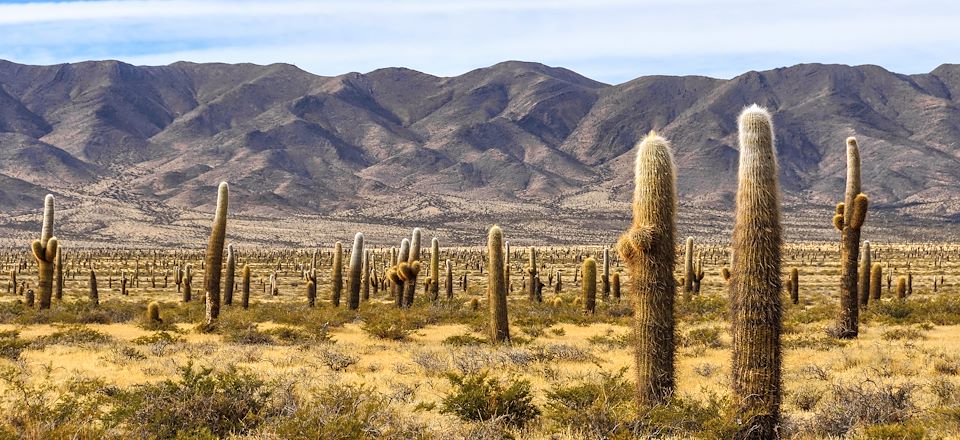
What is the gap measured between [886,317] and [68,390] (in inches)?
822

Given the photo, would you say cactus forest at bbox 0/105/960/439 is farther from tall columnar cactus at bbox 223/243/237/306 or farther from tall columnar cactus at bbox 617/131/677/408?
tall columnar cactus at bbox 223/243/237/306

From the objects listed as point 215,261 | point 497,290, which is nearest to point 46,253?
point 215,261

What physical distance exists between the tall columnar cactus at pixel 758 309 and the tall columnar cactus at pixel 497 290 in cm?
986

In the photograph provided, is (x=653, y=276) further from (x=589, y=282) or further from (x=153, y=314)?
(x=589, y=282)

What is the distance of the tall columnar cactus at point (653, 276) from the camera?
32.2ft

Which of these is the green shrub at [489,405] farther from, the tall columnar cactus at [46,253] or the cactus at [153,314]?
the tall columnar cactus at [46,253]

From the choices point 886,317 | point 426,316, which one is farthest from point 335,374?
point 886,317

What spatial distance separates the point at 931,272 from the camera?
6109cm

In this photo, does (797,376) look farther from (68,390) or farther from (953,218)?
(953,218)

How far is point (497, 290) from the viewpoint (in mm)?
18578

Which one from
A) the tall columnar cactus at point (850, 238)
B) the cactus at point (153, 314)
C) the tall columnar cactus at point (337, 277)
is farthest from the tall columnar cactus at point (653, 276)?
the tall columnar cactus at point (337, 277)

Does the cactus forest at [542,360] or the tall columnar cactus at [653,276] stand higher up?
the tall columnar cactus at [653,276]

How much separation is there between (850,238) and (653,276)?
34.1ft

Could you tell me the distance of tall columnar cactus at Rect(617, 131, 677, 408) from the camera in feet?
32.2
